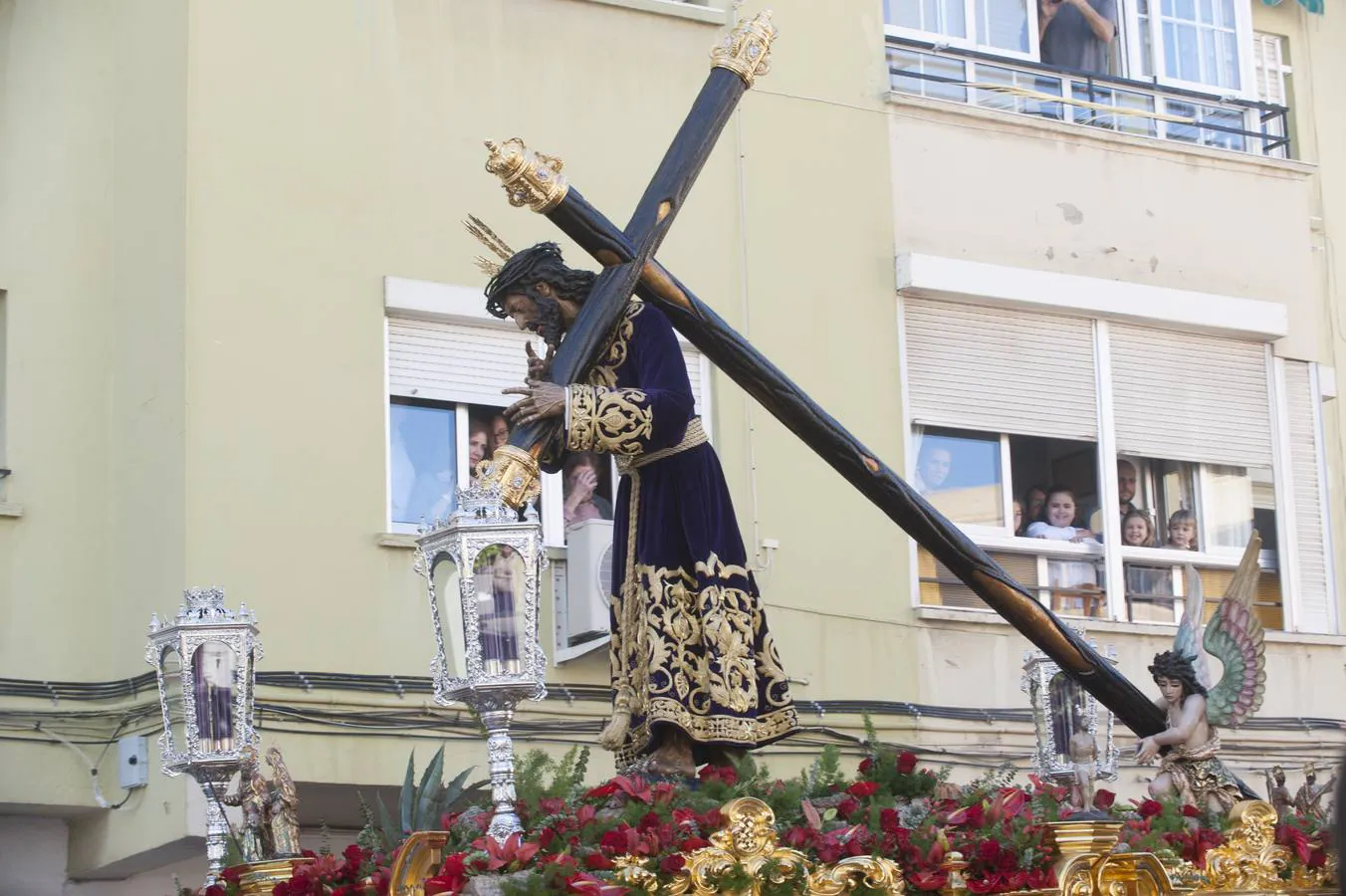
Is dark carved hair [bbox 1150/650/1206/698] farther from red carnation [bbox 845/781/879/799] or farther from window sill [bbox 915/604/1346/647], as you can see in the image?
window sill [bbox 915/604/1346/647]

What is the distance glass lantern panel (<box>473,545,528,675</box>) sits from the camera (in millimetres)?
7375

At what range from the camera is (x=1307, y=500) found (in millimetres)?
16203

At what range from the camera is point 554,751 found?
43.4 feet

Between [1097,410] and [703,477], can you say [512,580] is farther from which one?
[1097,410]

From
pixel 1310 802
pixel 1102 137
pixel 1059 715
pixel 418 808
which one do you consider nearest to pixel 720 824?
pixel 418 808

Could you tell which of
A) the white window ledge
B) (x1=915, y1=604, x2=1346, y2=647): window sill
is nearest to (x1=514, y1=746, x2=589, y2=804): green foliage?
(x1=915, y1=604, x2=1346, y2=647): window sill

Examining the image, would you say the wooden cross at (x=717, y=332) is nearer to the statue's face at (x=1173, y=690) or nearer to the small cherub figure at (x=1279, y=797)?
the statue's face at (x=1173, y=690)

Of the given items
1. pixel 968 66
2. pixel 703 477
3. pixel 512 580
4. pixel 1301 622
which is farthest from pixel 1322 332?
pixel 512 580

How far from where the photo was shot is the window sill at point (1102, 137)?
15.4m

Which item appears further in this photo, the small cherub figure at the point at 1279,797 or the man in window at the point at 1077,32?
the man in window at the point at 1077,32

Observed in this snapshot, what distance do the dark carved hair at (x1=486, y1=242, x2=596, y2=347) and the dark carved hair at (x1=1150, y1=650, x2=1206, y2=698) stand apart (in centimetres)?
317

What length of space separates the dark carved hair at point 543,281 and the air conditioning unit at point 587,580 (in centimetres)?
473

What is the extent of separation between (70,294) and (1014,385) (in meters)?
5.65

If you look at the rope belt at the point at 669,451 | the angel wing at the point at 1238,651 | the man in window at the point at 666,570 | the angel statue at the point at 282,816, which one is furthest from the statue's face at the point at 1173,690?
the angel statue at the point at 282,816
